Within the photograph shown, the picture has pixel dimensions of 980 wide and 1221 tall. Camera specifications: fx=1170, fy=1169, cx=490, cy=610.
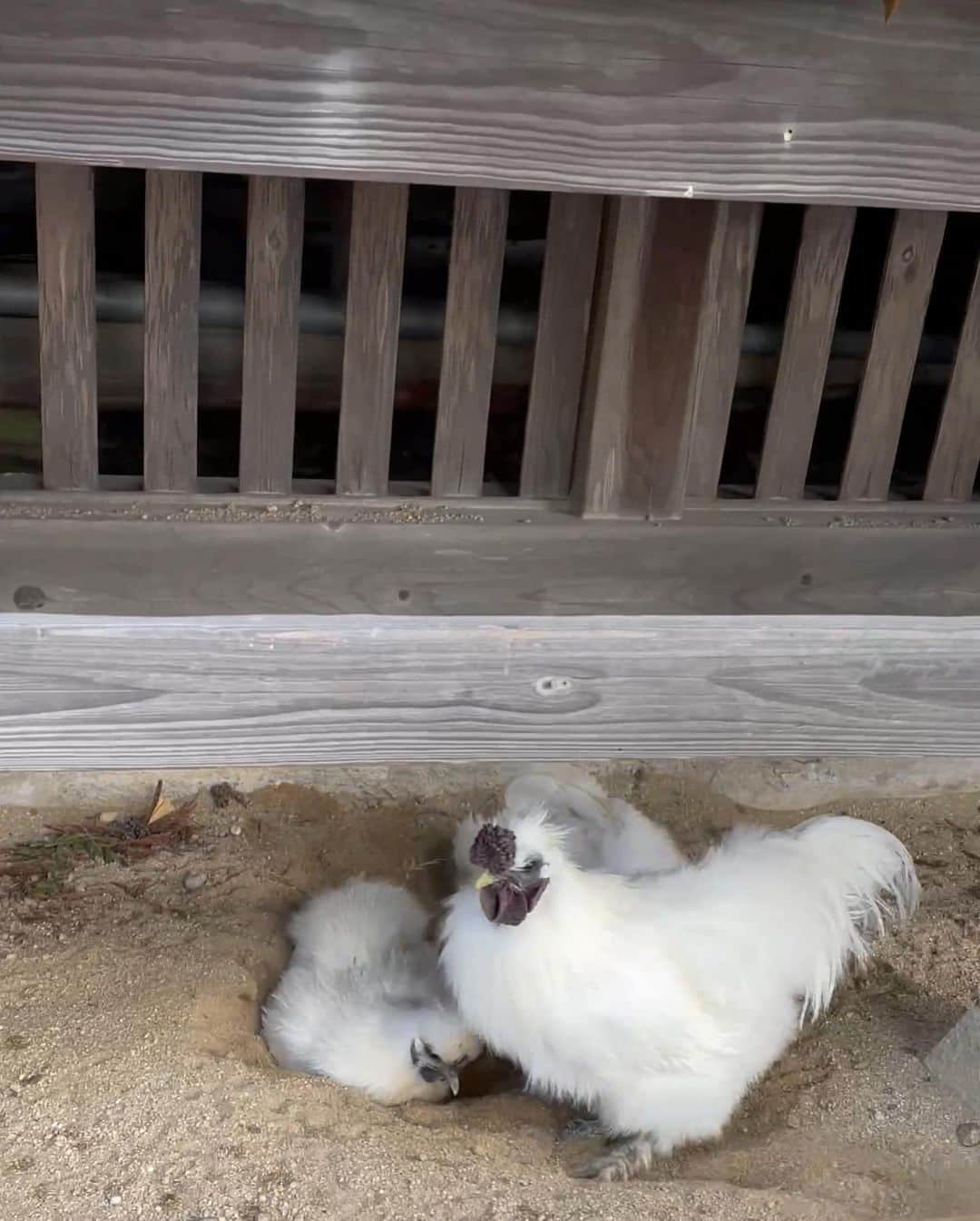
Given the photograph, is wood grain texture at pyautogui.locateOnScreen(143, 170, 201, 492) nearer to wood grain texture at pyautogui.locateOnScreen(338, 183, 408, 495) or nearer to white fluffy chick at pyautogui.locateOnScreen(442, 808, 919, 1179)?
wood grain texture at pyautogui.locateOnScreen(338, 183, 408, 495)

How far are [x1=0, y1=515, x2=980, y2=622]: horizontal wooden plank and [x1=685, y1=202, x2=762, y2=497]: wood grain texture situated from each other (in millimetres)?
191

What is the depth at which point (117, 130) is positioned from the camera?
1.60 metres

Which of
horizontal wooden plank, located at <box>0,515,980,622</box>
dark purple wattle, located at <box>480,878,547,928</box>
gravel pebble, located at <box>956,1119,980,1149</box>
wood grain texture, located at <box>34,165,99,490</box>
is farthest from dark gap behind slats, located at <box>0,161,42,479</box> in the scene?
gravel pebble, located at <box>956,1119,980,1149</box>

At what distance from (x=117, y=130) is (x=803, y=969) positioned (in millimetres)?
2337

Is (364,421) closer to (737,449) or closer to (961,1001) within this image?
(737,449)

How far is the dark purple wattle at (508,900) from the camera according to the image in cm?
256

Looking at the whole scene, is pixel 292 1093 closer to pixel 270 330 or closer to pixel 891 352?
pixel 270 330

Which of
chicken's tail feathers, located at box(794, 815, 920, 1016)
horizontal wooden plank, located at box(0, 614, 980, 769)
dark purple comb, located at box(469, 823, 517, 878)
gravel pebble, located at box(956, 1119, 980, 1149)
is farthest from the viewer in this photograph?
chicken's tail feathers, located at box(794, 815, 920, 1016)

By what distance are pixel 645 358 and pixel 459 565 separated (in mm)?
747

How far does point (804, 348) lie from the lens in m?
3.11

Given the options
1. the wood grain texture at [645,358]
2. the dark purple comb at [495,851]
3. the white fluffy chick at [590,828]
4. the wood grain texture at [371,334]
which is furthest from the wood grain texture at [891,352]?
the dark purple comb at [495,851]

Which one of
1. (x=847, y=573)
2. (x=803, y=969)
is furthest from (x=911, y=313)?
(x=803, y=969)

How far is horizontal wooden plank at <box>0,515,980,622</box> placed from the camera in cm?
302

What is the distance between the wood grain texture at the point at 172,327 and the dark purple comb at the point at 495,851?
4.08ft
